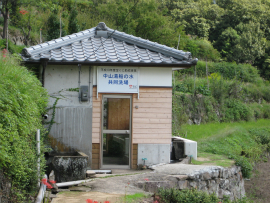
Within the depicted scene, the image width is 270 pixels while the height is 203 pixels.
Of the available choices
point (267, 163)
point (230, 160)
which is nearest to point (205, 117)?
point (267, 163)

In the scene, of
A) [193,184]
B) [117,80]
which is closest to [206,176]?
[193,184]

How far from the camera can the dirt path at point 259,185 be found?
38.7ft

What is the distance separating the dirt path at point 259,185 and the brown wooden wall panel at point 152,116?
4.14 metres

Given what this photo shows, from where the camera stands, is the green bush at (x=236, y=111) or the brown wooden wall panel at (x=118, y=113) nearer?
the brown wooden wall panel at (x=118, y=113)

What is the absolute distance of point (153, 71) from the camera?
10258 mm

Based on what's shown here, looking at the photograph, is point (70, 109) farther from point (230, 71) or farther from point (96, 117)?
point (230, 71)

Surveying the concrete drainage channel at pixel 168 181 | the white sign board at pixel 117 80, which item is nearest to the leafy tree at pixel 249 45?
the concrete drainage channel at pixel 168 181

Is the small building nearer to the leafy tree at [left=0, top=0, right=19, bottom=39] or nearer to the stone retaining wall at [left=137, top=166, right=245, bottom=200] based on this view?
the stone retaining wall at [left=137, top=166, right=245, bottom=200]

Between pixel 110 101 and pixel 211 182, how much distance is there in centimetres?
374

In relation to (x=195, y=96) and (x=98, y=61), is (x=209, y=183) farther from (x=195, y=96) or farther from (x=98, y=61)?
(x=195, y=96)

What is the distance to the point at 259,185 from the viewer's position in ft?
42.4

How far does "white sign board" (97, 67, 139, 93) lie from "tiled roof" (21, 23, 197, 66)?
374mm

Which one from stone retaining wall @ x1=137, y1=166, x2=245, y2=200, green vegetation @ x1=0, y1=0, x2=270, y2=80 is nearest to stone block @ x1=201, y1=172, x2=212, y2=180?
stone retaining wall @ x1=137, y1=166, x2=245, y2=200

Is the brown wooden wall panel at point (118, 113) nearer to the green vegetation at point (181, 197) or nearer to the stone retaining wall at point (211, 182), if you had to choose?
the stone retaining wall at point (211, 182)
